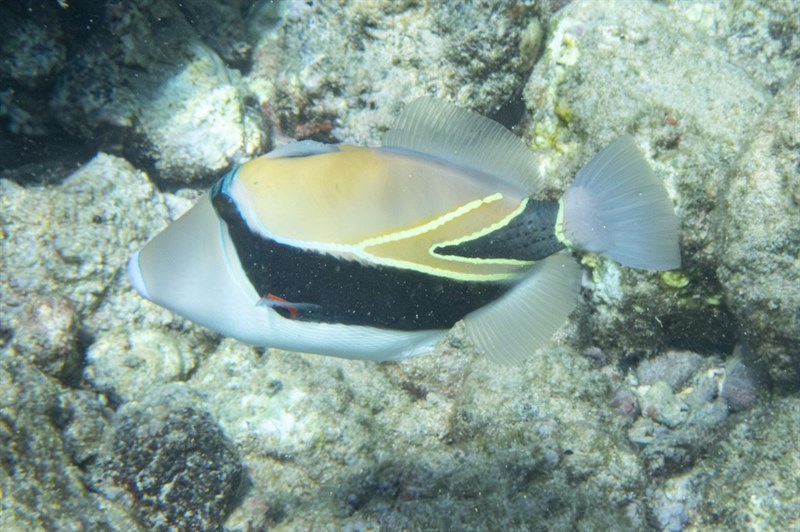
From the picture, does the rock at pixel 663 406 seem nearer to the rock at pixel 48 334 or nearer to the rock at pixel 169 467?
the rock at pixel 169 467

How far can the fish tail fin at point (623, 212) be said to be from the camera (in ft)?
6.21

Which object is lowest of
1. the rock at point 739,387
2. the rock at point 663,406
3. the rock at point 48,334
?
the rock at point 48,334

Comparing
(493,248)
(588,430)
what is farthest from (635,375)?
(493,248)

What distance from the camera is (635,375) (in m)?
4.27

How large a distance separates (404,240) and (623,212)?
0.80 m

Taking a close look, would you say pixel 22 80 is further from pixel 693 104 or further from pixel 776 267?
pixel 776 267

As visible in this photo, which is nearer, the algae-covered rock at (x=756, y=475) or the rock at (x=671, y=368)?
the algae-covered rock at (x=756, y=475)

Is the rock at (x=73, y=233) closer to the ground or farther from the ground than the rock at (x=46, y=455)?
farther from the ground

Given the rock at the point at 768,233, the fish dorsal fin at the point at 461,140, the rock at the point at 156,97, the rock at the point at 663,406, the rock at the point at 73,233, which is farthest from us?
the rock at the point at 156,97

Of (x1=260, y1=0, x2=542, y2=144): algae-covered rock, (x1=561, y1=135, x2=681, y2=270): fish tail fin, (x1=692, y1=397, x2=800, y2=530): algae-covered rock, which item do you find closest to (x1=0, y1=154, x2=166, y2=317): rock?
(x1=260, y1=0, x2=542, y2=144): algae-covered rock

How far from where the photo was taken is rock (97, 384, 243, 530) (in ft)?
11.5

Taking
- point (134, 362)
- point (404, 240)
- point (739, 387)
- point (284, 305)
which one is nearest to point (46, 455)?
point (134, 362)

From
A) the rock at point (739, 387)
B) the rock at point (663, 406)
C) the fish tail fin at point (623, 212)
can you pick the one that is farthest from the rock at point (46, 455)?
the rock at point (739, 387)

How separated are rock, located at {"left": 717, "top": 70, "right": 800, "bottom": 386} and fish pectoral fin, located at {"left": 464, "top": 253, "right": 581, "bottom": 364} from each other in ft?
5.96
